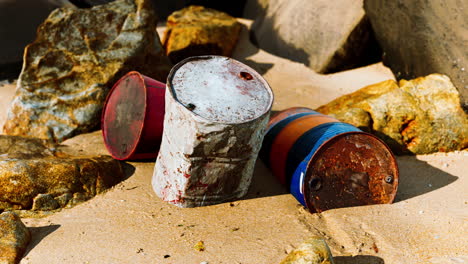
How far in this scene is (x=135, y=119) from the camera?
184 inches

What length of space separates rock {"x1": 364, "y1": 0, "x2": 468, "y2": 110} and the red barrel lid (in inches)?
68.1

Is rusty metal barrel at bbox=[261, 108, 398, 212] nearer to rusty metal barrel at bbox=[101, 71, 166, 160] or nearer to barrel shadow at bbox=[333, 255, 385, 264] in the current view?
barrel shadow at bbox=[333, 255, 385, 264]

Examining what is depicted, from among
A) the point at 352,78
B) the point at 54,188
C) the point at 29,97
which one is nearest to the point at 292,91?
the point at 352,78

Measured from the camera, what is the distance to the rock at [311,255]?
3143 millimetres

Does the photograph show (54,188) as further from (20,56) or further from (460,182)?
(20,56)

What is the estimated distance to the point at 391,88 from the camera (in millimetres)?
5543

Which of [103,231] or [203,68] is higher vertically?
[203,68]

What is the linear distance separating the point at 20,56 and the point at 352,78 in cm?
445

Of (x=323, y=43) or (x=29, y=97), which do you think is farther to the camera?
(x=323, y=43)

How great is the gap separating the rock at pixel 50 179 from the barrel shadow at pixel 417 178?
7.58ft

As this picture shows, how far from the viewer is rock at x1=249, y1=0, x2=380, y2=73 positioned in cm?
701

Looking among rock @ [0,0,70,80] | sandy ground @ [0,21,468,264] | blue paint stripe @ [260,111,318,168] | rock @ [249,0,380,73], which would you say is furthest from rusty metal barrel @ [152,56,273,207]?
rock @ [0,0,70,80]

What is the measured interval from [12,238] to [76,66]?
2.58 meters

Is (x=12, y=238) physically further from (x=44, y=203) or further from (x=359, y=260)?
(x=359, y=260)
